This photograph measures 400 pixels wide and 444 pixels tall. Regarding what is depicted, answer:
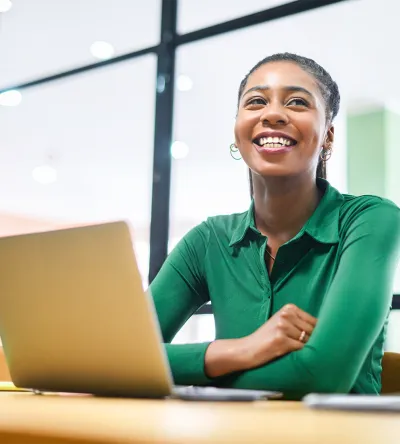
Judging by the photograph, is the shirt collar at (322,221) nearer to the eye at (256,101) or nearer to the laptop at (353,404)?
the eye at (256,101)

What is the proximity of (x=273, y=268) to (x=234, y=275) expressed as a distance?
11 centimetres

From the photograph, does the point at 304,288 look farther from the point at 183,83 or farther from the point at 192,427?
the point at 183,83

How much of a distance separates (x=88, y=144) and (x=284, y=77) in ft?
11.0

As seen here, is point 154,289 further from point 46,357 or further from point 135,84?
point 135,84

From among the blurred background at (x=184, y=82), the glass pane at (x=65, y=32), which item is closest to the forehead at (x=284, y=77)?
the blurred background at (x=184, y=82)

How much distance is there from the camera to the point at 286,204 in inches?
67.1

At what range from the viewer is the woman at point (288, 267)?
1.20 m

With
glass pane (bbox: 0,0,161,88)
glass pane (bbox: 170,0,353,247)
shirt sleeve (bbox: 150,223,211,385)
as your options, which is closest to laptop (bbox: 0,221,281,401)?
shirt sleeve (bbox: 150,223,211,385)

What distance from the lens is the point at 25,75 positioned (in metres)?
3.84

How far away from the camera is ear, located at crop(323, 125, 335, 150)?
1.86 meters

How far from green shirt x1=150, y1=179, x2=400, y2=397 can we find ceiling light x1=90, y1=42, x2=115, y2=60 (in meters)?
1.91

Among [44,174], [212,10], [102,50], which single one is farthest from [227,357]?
[44,174]

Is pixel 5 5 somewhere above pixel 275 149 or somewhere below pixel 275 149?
above

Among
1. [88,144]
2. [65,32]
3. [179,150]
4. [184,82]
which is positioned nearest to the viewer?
[179,150]
